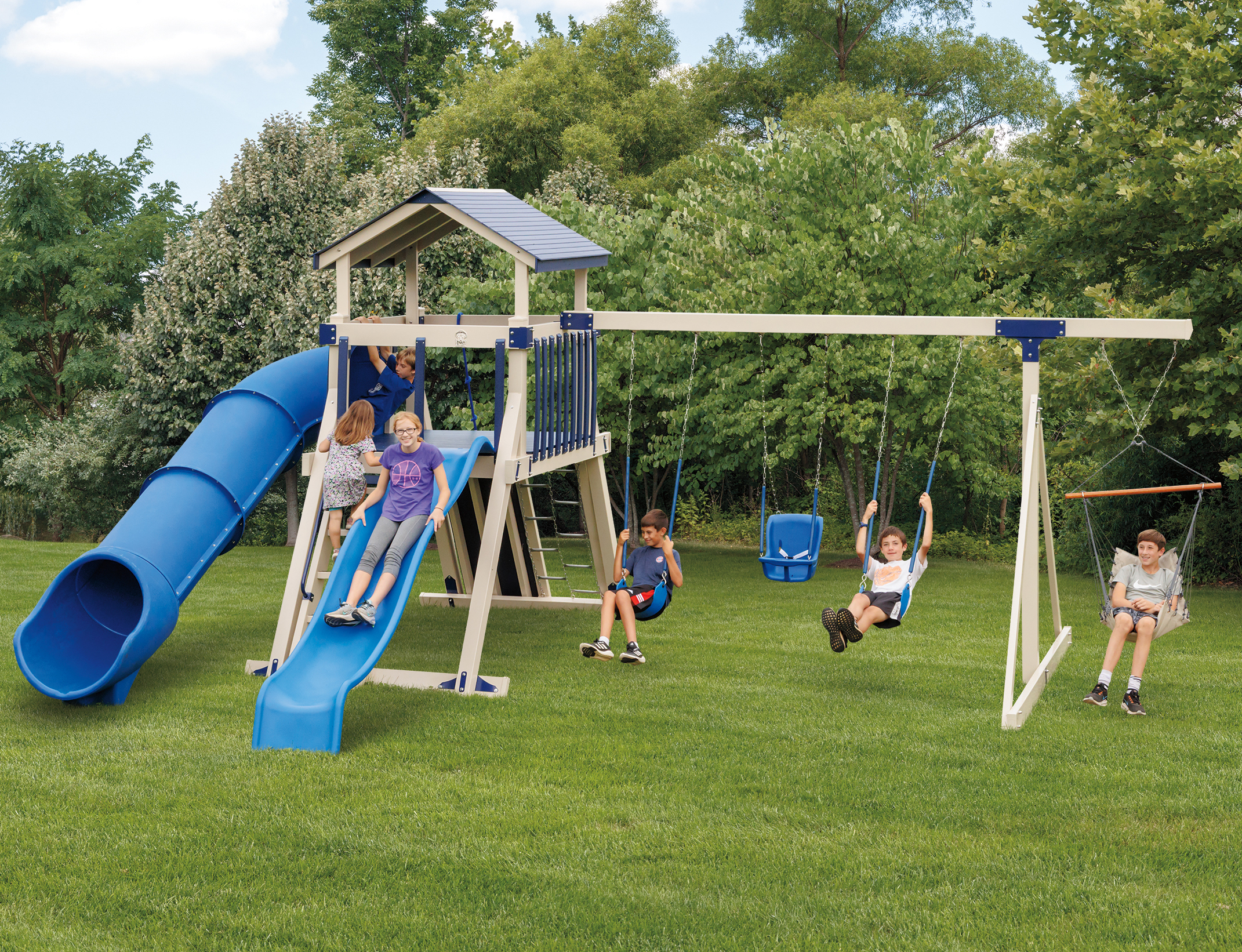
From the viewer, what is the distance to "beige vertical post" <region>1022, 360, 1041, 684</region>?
9000mm

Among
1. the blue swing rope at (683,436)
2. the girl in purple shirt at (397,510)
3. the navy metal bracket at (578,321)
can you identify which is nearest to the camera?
the girl in purple shirt at (397,510)

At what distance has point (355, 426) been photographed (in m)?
9.80

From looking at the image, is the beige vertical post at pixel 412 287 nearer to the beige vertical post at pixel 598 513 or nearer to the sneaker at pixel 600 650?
the beige vertical post at pixel 598 513

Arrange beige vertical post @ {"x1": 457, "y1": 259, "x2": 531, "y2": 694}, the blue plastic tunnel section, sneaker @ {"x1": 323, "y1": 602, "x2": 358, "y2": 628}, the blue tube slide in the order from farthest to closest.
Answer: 1. beige vertical post @ {"x1": 457, "y1": 259, "x2": 531, "y2": 694}
2. the blue plastic tunnel section
3. sneaker @ {"x1": 323, "y1": 602, "x2": 358, "y2": 628}
4. the blue tube slide

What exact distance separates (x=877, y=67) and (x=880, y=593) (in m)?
29.4

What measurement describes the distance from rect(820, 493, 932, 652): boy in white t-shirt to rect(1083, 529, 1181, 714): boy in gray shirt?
4.68 ft

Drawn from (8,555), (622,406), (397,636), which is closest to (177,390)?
(8,555)

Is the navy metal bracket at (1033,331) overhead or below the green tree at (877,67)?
below

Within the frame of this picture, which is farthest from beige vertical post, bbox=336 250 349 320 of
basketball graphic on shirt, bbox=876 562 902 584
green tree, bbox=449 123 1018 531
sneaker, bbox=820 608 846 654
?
green tree, bbox=449 123 1018 531

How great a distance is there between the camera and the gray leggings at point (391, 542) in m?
8.86

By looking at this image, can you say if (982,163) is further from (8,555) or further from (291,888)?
(8,555)

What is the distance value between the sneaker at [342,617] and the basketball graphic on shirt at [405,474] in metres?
1.19

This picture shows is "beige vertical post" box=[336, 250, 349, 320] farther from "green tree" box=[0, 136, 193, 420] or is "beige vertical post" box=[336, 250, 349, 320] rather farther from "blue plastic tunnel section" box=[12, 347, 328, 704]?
"green tree" box=[0, 136, 193, 420]

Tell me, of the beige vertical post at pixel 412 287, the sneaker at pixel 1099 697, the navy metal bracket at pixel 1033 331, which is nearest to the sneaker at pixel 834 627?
the sneaker at pixel 1099 697
